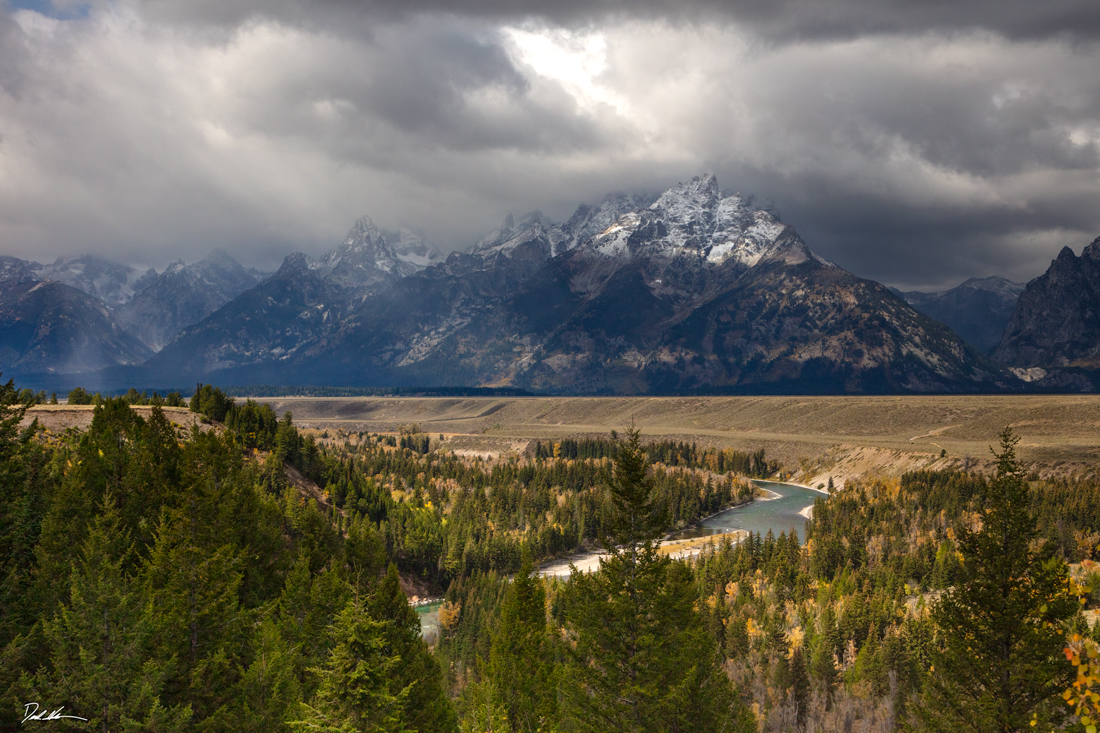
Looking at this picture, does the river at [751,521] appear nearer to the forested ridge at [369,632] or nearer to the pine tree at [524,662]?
the forested ridge at [369,632]

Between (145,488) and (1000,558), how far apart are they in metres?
52.6

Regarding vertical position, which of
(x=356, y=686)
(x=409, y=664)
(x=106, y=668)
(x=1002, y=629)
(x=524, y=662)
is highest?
(x=1002, y=629)

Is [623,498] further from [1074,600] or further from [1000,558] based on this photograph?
[1074,600]

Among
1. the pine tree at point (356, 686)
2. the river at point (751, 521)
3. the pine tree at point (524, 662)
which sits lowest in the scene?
the river at point (751, 521)

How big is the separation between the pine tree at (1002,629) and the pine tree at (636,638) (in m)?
9.32

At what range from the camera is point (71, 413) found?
9900cm

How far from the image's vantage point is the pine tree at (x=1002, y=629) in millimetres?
23516

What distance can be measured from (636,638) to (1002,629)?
1389 cm

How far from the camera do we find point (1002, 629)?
24.4m

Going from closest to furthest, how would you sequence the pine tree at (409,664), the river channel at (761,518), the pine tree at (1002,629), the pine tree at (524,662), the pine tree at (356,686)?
1. the pine tree at (1002,629)
2. the pine tree at (356,686)
3. the pine tree at (409,664)
4. the pine tree at (524,662)
5. the river channel at (761,518)

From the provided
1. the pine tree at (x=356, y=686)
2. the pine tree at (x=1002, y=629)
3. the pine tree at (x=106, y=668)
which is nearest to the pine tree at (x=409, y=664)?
the pine tree at (x=356, y=686)

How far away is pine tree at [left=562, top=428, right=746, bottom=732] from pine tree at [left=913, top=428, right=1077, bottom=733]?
30.6 ft

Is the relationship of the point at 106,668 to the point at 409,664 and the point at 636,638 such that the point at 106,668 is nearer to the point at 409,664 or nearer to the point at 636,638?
the point at 409,664

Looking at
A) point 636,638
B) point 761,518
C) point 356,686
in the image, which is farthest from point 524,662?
point 761,518
